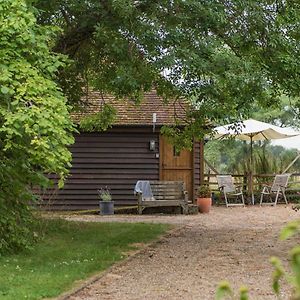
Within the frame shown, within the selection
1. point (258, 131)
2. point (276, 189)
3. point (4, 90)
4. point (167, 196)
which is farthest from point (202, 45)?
point (276, 189)

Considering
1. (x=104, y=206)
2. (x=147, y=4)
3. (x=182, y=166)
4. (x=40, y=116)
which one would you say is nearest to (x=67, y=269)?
(x=40, y=116)

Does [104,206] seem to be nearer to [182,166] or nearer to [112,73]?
[182,166]

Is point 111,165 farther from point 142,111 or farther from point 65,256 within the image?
point 65,256

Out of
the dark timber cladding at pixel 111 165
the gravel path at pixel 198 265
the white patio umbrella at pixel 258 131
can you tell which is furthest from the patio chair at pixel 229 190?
the gravel path at pixel 198 265

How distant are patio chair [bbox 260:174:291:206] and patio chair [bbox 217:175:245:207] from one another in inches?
29.8

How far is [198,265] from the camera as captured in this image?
8.61 metres

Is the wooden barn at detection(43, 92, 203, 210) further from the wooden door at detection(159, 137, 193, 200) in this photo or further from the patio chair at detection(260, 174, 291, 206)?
the patio chair at detection(260, 174, 291, 206)

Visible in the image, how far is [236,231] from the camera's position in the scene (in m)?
13.5

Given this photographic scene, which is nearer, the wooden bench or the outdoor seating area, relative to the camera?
the wooden bench

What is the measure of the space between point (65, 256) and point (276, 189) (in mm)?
13204

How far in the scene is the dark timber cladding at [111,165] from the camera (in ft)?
62.5

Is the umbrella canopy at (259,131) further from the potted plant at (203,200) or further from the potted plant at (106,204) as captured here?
the potted plant at (106,204)

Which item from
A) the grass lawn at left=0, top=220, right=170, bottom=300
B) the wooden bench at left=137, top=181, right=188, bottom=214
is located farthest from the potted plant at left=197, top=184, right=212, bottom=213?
the grass lawn at left=0, top=220, right=170, bottom=300

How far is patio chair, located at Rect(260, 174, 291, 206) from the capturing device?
67.9ft
